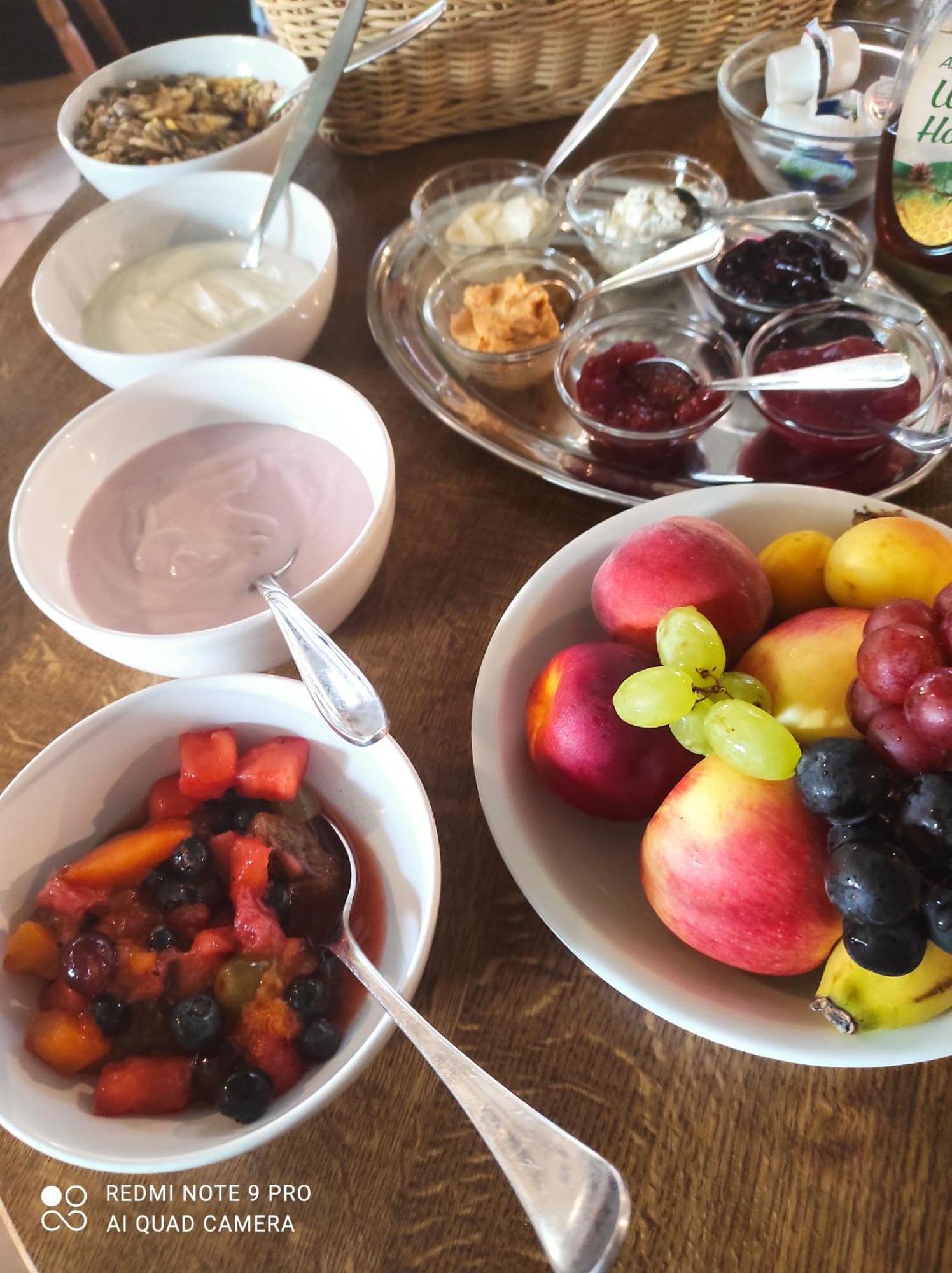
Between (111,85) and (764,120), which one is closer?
(764,120)

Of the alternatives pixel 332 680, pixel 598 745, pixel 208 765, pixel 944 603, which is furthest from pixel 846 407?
pixel 208 765

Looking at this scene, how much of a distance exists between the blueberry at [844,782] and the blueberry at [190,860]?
0.42m

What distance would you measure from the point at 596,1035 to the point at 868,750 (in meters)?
0.29

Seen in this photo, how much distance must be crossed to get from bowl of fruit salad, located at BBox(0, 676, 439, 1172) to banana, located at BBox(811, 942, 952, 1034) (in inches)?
10.2

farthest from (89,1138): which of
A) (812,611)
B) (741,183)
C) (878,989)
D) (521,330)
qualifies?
(741,183)

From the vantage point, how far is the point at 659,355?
983 millimetres

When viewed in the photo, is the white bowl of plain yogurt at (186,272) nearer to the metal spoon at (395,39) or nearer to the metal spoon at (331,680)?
the metal spoon at (395,39)

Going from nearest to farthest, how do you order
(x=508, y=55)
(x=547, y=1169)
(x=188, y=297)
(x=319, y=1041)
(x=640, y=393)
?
(x=547, y=1169) < (x=319, y=1041) < (x=640, y=393) < (x=188, y=297) < (x=508, y=55)

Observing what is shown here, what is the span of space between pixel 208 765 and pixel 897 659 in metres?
0.49

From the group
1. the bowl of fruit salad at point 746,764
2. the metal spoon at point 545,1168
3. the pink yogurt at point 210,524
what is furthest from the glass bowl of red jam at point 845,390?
the metal spoon at point 545,1168

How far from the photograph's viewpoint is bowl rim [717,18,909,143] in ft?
3.50

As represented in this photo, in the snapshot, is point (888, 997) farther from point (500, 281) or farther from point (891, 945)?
point (500, 281)

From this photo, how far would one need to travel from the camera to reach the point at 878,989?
0.51 m

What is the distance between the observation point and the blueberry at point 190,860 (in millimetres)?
602
